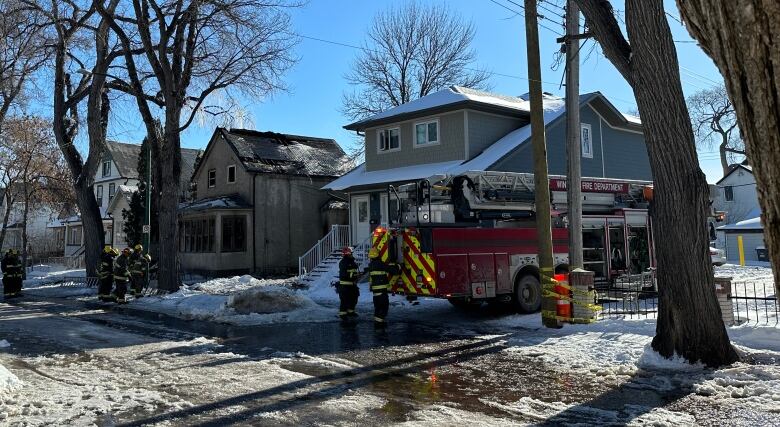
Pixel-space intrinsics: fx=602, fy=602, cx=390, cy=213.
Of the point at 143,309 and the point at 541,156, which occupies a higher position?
the point at 541,156

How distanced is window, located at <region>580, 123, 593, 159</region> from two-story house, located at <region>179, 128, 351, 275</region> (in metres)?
11.8

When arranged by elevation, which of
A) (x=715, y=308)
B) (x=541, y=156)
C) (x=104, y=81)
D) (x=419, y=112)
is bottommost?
(x=715, y=308)

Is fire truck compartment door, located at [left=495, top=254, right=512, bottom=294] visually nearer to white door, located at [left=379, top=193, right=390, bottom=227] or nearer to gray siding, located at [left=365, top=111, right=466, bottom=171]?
gray siding, located at [left=365, top=111, right=466, bottom=171]

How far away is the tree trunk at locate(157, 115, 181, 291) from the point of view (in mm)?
19234

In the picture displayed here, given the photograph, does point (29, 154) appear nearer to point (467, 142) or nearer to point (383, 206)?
point (383, 206)

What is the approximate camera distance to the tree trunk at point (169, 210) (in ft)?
63.1

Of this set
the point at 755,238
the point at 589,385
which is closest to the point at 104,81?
the point at 589,385

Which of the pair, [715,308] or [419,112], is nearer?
[715,308]

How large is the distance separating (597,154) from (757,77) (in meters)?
25.1

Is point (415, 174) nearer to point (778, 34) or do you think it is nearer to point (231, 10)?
point (231, 10)

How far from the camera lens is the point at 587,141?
25172 mm

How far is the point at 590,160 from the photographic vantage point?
25.1 m

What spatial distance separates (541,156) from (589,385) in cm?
489

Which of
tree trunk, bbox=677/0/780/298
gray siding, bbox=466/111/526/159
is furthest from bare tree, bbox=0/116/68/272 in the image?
tree trunk, bbox=677/0/780/298
